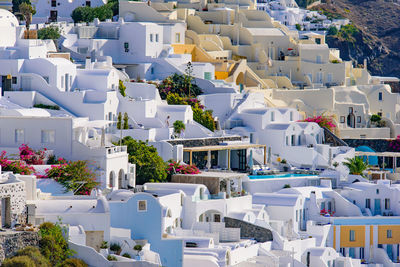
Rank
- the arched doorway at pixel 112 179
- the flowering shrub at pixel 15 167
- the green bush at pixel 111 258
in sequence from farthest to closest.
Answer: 1. the arched doorway at pixel 112 179
2. the flowering shrub at pixel 15 167
3. the green bush at pixel 111 258

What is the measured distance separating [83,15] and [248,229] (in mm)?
29329

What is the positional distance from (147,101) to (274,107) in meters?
12.0

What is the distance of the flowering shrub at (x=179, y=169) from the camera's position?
61844 mm

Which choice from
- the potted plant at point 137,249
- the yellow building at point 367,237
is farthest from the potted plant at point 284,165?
the potted plant at point 137,249

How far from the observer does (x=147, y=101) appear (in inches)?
2697

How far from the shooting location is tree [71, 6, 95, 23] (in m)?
83.9

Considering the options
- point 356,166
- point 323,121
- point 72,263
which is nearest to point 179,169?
point 356,166

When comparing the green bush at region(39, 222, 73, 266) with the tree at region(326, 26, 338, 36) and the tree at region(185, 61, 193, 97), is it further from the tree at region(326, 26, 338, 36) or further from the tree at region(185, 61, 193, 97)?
the tree at region(326, 26, 338, 36)

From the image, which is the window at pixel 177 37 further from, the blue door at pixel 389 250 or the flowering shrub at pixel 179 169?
the blue door at pixel 389 250

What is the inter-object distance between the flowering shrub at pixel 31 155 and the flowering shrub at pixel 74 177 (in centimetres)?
164

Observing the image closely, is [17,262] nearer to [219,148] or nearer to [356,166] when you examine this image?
[219,148]

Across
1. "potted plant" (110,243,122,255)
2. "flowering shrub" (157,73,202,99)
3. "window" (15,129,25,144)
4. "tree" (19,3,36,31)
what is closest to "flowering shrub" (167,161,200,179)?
"window" (15,129,25,144)

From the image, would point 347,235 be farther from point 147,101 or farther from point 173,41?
point 173,41

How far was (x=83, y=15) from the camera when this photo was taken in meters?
83.9
